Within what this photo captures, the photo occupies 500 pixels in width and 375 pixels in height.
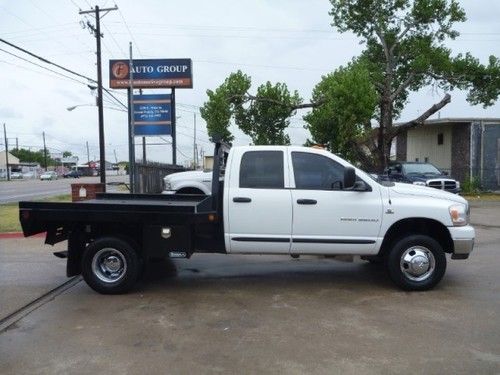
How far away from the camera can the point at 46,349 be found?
498 cm

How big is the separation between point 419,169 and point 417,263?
15688 mm

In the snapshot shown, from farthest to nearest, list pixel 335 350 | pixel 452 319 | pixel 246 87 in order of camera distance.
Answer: pixel 246 87 < pixel 452 319 < pixel 335 350

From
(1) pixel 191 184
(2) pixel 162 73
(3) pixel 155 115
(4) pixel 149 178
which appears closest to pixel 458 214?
(1) pixel 191 184

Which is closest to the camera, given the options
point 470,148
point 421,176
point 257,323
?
point 257,323

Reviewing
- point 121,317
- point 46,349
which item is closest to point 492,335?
point 121,317

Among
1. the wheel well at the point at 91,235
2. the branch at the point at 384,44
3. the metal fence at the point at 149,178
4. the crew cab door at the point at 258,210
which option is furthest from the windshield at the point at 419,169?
the wheel well at the point at 91,235

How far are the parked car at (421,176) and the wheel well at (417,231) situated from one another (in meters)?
12.4

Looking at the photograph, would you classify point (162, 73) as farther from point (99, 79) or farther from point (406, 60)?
point (406, 60)

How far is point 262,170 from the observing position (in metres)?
7.05

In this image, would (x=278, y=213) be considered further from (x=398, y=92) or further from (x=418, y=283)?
(x=398, y=92)

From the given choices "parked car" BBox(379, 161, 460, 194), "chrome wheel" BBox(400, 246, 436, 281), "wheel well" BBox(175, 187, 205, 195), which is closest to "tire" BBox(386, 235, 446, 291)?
"chrome wheel" BBox(400, 246, 436, 281)

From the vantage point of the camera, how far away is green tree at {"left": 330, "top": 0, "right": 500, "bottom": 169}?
27797 mm

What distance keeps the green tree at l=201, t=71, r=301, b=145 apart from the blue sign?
591 cm

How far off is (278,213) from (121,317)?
232 centimetres
